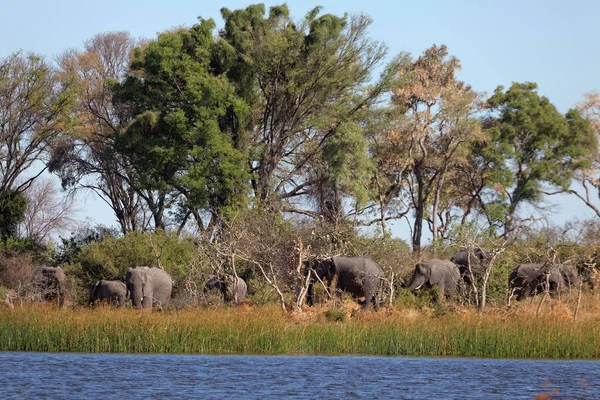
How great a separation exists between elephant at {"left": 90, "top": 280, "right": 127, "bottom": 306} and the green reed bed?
883cm

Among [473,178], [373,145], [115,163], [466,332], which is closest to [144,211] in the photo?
[115,163]

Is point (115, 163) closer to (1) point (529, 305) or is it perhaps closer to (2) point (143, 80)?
(2) point (143, 80)

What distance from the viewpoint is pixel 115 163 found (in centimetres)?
5309

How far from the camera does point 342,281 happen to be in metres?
33.8

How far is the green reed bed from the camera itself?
24906 millimetres

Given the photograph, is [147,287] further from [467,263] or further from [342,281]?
[467,263]

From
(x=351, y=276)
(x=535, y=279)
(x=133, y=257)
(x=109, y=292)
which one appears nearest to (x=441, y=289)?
(x=535, y=279)

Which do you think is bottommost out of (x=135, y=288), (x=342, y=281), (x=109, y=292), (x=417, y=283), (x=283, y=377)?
(x=283, y=377)

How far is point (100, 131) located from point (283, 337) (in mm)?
31072

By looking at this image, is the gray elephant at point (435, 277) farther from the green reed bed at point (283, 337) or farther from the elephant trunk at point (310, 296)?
the green reed bed at point (283, 337)

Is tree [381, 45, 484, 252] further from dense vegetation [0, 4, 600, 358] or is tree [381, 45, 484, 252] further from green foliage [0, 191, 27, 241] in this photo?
green foliage [0, 191, 27, 241]

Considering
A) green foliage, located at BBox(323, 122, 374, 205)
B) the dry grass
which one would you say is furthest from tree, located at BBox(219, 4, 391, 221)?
the dry grass

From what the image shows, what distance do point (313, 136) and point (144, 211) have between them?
10210 millimetres

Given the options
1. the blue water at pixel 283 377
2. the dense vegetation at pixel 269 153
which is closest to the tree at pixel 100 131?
the dense vegetation at pixel 269 153
